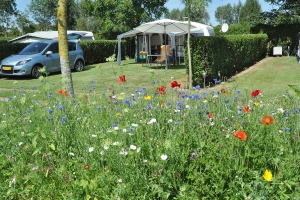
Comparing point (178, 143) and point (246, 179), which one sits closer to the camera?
point (246, 179)

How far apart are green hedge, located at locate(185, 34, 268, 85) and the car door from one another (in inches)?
272

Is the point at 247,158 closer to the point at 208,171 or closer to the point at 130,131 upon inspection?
the point at 208,171

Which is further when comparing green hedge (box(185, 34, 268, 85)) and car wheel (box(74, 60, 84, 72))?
car wheel (box(74, 60, 84, 72))

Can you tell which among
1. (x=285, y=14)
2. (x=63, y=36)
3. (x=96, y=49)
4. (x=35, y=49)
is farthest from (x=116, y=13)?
(x=63, y=36)

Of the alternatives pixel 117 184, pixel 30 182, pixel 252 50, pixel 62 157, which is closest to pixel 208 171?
pixel 117 184

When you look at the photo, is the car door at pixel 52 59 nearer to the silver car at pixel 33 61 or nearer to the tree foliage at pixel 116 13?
the silver car at pixel 33 61

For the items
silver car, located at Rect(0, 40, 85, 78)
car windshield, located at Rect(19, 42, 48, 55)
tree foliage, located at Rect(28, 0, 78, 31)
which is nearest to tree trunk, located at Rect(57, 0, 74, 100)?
silver car, located at Rect(0, 40, 85, 78)

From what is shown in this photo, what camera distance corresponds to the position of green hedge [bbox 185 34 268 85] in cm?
1026

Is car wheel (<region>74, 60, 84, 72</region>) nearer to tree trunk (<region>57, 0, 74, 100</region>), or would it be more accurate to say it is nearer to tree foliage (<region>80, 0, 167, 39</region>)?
tree trunk (<region>57, 0, 74, 100</region>)

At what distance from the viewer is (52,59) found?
1470 centimetres

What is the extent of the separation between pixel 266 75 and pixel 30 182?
37.4ft

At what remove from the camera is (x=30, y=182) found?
9.40 feet

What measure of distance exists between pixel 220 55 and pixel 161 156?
9385mm

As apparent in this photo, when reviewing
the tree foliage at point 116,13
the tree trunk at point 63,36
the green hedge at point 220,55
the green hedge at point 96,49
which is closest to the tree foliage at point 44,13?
the tree foliage at point 116,13
